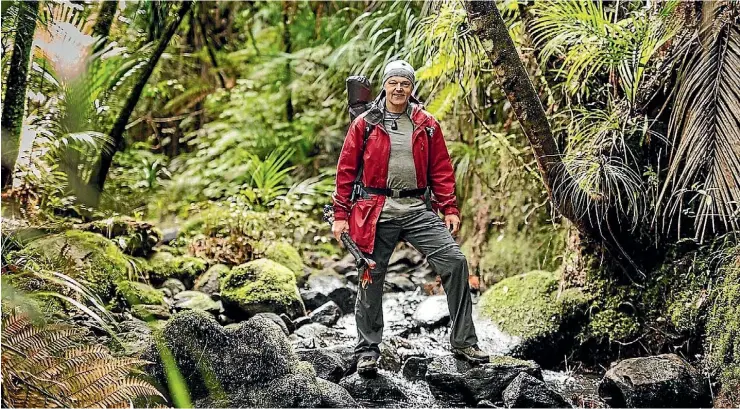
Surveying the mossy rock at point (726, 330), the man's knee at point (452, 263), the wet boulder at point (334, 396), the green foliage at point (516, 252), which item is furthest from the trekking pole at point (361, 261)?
the green foliage at point (516, 252)

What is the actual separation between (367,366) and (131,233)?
3.41m

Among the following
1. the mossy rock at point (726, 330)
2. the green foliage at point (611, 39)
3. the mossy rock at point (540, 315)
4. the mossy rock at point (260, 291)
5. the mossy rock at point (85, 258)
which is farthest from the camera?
the mossy rock at point (260, 291)

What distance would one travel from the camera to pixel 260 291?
5934 millimetres

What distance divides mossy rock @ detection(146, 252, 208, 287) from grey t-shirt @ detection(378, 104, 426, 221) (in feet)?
10.4

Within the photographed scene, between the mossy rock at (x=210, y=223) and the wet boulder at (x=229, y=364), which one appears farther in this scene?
the mossy rock at (x=210, y=223)

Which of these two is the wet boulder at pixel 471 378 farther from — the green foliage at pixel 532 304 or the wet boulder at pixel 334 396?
the green foliage at pixel 532 304

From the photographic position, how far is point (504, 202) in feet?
23.1

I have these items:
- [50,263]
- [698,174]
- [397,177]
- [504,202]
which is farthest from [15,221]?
[698,174]

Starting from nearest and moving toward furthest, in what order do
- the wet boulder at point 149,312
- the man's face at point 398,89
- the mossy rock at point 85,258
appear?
the man's face at point 398,89
the mossy rock at point 85,258
the wet boulder at point 149,312

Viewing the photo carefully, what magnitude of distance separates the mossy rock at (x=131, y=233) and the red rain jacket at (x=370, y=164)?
300cm

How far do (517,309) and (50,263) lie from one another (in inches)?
125

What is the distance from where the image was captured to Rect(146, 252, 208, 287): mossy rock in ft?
22.2

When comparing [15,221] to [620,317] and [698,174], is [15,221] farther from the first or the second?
[698,174]

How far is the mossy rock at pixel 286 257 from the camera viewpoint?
728 cm
